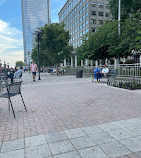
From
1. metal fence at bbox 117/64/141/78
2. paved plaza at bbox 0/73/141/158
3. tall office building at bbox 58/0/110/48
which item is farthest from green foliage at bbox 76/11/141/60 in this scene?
tall office building at bbox 58/0/110/48

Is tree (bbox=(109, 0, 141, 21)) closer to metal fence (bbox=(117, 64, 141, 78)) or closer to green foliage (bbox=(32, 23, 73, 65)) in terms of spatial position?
green foliage (bbox=(32, 23, 73, 65))

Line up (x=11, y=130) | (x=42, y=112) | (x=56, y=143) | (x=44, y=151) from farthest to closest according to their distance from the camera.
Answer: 1. (x=42, y=112)
2. (x=11, y=130)
3. (x=56, y=143)
4. (x=44, y=151)

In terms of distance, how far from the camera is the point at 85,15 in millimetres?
62344

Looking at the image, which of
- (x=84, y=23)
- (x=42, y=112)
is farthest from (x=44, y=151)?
(x=84, y=23)

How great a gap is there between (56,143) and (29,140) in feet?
1.84

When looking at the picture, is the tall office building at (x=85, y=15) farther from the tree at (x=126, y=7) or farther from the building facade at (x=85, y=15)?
the tree at (x=126, y=7)

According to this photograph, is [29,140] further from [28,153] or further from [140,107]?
[140,107]

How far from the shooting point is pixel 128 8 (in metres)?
19.5

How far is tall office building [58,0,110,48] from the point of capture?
60688 millimetres

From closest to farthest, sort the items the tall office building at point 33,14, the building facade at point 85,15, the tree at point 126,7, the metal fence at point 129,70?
the metal fence at point 129,70 → the tree at point 126,7 → the building facade at point 85,15 → the tall office building at point 33,14

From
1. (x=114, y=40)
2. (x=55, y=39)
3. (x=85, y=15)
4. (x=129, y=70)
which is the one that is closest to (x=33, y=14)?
(x=85, y=15)

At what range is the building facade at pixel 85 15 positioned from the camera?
60656mm

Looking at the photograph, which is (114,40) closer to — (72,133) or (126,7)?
(126,7)

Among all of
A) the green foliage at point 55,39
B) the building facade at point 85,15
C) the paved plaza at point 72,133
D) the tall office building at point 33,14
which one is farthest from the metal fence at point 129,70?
the tall office building at point 33,14
